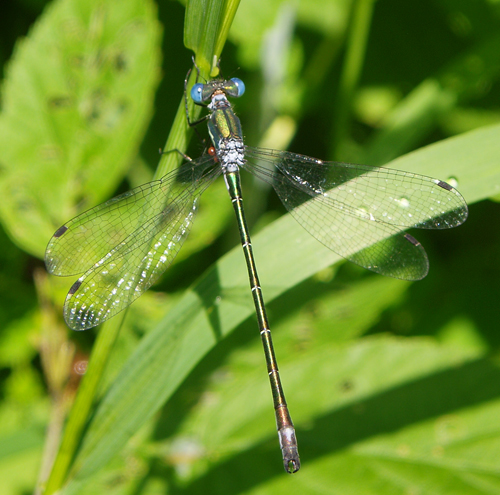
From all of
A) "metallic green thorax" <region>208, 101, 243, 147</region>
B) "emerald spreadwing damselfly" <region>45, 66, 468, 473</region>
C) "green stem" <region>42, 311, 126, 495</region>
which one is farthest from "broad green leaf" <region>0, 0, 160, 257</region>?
"green stem" <region>42, 311, 126, 495</region>

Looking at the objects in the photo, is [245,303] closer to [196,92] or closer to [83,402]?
[83,402]

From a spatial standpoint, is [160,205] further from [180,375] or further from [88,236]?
[180,375]

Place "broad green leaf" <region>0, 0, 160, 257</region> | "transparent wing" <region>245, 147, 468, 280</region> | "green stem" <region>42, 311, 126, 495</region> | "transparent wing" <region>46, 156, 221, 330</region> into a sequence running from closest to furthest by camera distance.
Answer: "green stem" <region>42, 311, 126, 495</region> → "transparent wing" <region>46, 156, 221, 330</region> → "transparent wing" <region>245, 147, 468, 280</region> → "broad green leaf" <region>0, 0, 160, 257</region>

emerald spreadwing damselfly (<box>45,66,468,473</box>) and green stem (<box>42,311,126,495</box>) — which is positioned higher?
emerald spreadwing damselfly (<box>45,66,468,473</box>)

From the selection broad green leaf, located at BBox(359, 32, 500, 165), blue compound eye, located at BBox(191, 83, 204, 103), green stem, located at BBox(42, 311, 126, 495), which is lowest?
green stem, located at BBox(42, 311, 126, 495)

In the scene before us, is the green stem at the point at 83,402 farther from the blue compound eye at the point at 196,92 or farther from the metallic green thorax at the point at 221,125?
the metallic green thorax at the point at 221,125

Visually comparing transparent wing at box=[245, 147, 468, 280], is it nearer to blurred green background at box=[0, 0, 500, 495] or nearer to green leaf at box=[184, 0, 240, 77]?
blurred green background at box=[0, 0, 500, 495]

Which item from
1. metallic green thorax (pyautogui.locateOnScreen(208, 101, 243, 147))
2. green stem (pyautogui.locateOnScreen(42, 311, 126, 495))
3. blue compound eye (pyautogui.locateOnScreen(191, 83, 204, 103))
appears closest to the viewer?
blue compound eye (pyautogui.locateOnScreen(191, 83, 204, 103))
